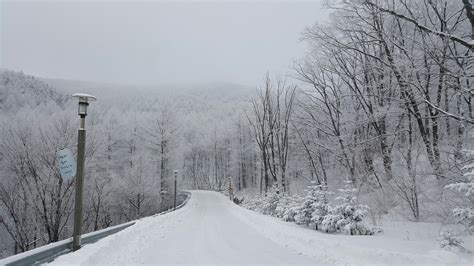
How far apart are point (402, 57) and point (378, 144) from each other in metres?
4.77

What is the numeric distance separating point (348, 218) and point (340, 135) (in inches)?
435

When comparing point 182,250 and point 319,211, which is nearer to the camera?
point 182,250

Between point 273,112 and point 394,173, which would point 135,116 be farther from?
point 394,173

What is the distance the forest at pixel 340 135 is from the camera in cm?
855

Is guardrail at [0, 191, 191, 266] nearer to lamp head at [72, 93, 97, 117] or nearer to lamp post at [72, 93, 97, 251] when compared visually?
lamp post at [72, 93, 97, 251]

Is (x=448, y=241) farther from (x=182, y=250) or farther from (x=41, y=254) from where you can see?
(x=41, y=254)

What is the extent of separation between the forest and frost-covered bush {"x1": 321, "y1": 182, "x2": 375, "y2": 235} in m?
1.36

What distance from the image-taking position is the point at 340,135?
19203 mm

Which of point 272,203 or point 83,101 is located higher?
point 83,101

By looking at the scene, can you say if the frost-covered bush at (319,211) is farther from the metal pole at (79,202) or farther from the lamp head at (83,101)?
the lamp head at (83,101)

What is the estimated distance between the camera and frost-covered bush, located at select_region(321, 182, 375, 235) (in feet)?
28.6

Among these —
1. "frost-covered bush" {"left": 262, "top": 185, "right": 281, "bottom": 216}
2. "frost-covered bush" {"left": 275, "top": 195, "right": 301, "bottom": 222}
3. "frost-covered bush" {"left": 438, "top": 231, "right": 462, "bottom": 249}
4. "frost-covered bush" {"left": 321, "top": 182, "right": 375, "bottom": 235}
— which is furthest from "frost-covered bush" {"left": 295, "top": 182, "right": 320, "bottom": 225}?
"frost-covered bush" {"left": 262, "top": 185, "right": 281, "bottom": 216}

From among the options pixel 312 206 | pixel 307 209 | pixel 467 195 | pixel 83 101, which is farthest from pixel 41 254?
pixel 307 209

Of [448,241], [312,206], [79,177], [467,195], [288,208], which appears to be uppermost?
[79,177]
